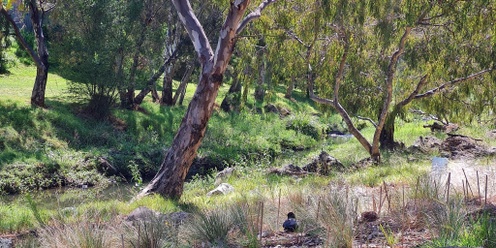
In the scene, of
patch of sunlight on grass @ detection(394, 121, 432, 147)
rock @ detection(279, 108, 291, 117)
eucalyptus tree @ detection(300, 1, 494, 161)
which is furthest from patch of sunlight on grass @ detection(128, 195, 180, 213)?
rock @ detection(279, 108, 291, 117)

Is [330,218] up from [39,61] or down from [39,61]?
down

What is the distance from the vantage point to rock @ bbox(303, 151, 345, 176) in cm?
1455

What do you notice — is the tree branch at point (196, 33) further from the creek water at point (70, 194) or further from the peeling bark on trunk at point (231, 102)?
the peeling bark on trunk at point (231, 102)

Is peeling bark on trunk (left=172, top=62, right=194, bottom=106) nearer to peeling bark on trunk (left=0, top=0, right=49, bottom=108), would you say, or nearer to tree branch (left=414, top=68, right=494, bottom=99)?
peeling bark on trunk (left=0, top=0, right=49, bottom=108)

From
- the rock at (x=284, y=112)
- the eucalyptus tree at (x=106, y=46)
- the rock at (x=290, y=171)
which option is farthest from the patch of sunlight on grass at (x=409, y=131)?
the eucalyptus tree at (x=106, y=46)

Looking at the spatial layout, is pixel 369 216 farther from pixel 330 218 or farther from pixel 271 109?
pixel 271 109

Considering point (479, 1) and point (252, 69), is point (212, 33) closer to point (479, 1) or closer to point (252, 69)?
point (252, 69)

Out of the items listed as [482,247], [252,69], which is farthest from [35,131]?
[482,247]

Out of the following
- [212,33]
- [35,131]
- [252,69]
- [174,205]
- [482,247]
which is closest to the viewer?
[482,247]

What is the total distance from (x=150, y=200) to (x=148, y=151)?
411 inches

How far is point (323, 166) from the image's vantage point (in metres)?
14.9

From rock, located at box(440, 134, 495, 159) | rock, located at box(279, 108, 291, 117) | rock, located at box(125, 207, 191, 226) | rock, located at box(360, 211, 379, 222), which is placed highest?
rock, located at box(279, 108, 291, 117)

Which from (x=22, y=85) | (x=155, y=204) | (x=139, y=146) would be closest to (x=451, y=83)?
(x=155, y=204)

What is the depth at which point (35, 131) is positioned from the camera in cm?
1880
